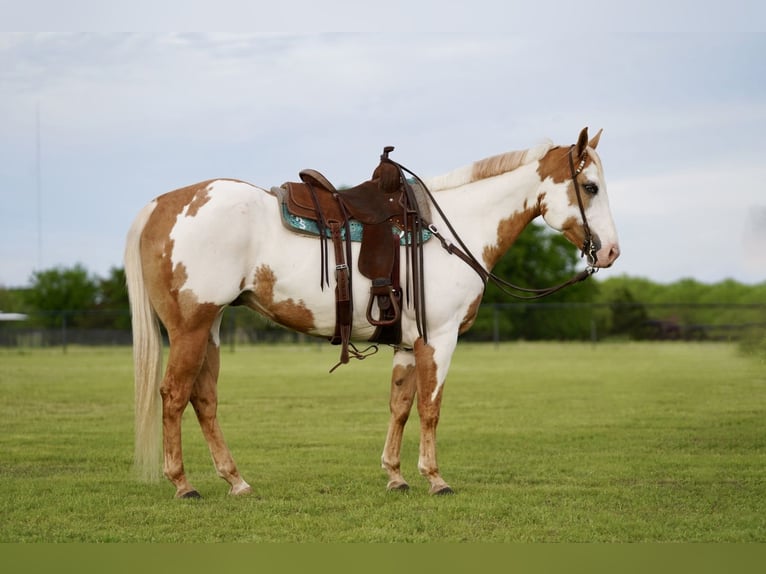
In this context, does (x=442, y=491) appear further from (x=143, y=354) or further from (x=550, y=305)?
(x=550, y=305)

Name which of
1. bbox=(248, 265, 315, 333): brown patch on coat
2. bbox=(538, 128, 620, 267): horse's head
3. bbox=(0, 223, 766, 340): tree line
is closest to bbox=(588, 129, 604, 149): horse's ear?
bbox=(538, 128, 620, 267): horse's head

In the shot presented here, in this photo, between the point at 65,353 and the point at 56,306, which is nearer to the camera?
Result: the point at 65,353

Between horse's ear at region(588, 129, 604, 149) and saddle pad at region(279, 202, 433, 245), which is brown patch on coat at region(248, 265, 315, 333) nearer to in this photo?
saddle pad at region(279, 202, 433, 245)

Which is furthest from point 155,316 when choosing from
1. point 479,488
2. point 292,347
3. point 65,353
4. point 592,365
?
point 292,347

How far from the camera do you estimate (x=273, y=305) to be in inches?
257

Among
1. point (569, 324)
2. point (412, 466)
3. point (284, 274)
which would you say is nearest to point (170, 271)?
point (284, 274)

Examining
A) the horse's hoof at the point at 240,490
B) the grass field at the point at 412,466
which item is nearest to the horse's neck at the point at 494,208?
the grass field at the point at 412,466

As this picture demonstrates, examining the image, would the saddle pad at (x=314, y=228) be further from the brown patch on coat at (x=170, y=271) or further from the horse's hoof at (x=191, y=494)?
the horse's hoof at (x=191, y=494)

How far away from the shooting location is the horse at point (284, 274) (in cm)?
636

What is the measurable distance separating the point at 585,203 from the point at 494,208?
2.35 feet

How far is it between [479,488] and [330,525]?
5.86ft

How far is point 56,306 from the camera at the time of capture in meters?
53.1

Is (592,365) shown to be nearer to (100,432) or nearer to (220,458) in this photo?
(100,432)

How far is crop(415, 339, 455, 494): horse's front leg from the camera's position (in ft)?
21.7
